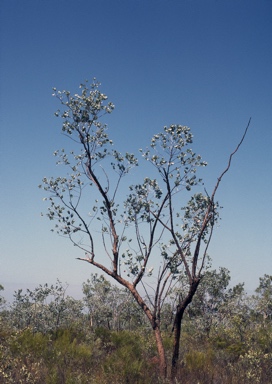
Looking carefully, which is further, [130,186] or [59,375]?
[130,186]

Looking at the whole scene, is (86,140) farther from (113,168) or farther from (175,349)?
(175,349)

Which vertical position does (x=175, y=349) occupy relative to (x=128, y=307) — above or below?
below

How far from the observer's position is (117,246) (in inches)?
494

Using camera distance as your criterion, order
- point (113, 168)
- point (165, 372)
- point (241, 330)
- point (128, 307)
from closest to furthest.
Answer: point (165, 372) < point (113, 168) < point (241, 330) < point (128, 307)

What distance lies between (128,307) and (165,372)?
1196 inches

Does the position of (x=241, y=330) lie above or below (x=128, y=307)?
below

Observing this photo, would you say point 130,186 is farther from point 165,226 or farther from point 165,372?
point 165,372

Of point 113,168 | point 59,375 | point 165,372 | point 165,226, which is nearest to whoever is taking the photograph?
point 59,375

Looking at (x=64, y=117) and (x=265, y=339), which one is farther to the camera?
(x=265, y=339)

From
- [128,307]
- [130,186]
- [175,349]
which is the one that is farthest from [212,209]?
[128,307]

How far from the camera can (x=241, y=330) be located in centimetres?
1788

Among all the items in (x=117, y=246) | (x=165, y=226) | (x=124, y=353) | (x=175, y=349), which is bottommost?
(x=124, y=353)

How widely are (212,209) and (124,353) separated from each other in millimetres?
5461

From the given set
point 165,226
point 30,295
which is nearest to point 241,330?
point 165,226
